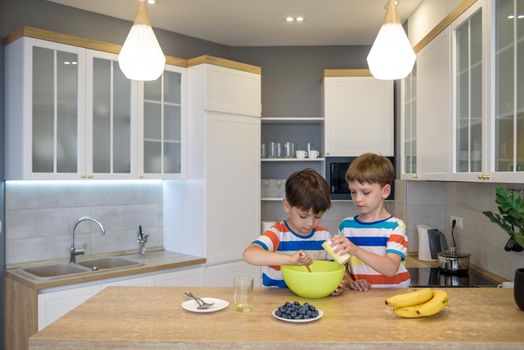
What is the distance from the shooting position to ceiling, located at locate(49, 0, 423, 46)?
10.9ft

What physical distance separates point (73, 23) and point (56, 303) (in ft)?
6.36

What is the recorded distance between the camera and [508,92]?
1.88 m

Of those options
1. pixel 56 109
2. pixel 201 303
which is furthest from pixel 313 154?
pixel 201 303

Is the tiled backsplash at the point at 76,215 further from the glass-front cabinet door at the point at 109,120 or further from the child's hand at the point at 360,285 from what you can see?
the child's hand at the point at 360,285

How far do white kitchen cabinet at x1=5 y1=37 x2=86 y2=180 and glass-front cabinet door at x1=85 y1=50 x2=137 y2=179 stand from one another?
0.19ft

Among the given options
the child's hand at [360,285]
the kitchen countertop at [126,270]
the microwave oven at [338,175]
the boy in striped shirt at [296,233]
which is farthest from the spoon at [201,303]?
the microwave oven at [338,175]

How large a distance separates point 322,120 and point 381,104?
50 centimetres

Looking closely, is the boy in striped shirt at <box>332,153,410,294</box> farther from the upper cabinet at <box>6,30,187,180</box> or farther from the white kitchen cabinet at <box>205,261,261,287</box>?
the upper cabinet at <box>6,30,187,180</box>

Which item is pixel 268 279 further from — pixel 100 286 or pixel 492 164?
pixel 100 286

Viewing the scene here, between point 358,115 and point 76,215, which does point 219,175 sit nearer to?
point 76,215

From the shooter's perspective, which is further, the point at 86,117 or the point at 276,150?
the point at 276,150

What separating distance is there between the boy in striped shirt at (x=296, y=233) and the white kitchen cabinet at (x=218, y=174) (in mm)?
1715

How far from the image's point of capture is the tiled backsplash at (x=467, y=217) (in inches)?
105

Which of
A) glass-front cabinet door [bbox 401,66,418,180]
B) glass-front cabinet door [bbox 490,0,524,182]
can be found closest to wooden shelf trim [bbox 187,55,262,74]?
glass-front cabinet door [bbox 401,66,418,180]
